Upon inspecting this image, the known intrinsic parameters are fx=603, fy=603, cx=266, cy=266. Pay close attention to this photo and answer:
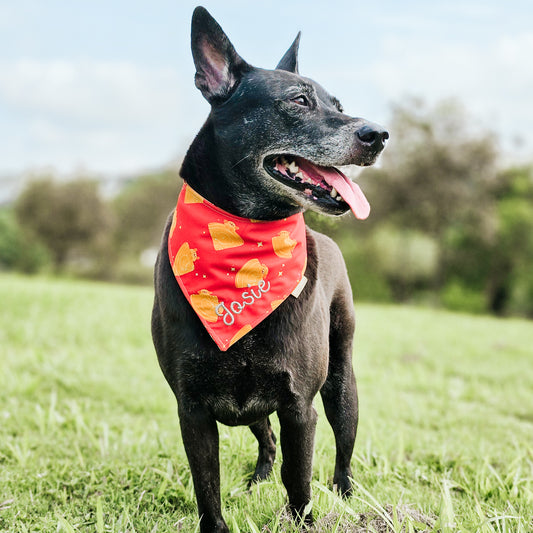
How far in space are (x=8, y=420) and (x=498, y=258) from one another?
32.2 metres

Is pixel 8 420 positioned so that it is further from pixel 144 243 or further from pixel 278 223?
pixel 144 243

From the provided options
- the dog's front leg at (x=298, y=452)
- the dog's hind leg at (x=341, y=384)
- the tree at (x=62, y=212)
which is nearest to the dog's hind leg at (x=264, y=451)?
the dog's hind leg at (x=341, y=384)

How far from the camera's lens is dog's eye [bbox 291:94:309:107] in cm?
274

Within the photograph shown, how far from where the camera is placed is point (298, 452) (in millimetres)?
2805

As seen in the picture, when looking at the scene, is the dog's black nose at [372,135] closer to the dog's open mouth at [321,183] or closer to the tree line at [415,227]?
the dog's open mouth at [321,183]

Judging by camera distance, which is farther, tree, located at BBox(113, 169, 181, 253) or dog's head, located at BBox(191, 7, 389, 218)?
tree, located at BBox(113, 169, 181, 253)

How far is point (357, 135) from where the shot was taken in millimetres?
2584

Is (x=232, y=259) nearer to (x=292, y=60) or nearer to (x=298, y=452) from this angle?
(x=298, y=452)

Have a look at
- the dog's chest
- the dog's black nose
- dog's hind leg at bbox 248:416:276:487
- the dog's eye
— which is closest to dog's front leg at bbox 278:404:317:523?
the dog's chest

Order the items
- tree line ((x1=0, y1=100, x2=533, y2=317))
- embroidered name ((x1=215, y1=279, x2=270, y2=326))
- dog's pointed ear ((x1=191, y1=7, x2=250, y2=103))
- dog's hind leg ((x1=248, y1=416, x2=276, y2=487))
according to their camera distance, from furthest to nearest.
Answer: tree line ((x1=0, y1=100, x2=533, y2=317))
dog's hind leg ((x1=248, y1=416, x2=276, y2=487))
dog's pointed ear ((x1=191, y1=7, x2=250, y2=103))
embroidered name ((x1=215, y1=279, x2=270, y2=326))

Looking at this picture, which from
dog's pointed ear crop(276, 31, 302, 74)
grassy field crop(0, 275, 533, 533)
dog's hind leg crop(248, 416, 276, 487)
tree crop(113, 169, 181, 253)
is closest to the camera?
grassy field crop(0, 275, 533, 533)

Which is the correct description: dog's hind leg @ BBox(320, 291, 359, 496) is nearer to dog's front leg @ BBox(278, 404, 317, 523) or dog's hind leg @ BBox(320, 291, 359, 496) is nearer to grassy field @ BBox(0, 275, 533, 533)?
grassy field @ BBox(0, 275, 533, 533)

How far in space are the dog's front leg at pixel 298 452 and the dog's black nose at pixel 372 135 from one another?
122cm

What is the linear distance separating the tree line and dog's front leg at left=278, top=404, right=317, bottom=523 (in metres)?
21.4
